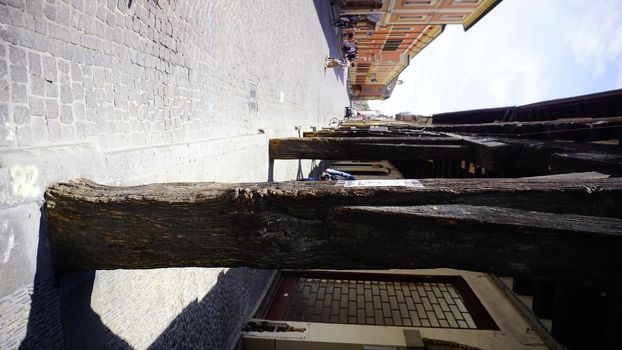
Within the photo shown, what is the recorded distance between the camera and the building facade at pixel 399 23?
24.0m

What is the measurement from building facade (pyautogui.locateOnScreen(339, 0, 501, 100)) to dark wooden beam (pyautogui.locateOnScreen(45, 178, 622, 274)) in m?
24.9

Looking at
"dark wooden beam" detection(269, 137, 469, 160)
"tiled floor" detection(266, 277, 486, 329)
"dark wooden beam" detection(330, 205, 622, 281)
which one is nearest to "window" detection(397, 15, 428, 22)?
"tiled floor" detection(266, 277, 486, 329)

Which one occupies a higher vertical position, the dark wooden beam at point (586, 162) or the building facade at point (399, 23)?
the building facade at point (399, 23)

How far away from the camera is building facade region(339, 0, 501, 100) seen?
2398 centimetres

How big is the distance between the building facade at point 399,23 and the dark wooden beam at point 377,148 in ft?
69.2

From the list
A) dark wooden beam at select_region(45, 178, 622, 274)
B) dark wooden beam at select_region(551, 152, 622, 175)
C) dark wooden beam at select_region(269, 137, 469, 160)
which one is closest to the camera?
dark wooden beam at select_region(45, 178, 622, 274)

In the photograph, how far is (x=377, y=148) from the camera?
18.9 feet

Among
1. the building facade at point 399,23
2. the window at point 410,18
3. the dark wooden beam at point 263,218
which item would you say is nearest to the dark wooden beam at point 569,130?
the dark wooden beam at point 263,218

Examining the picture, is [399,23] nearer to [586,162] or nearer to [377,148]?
[377,148]

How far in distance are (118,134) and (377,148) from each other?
3.80 metres

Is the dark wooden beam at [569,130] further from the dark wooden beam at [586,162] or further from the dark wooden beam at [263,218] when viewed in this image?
the dark wooden beam at [263,218]

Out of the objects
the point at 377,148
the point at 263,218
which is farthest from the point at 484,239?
the point at 377,148

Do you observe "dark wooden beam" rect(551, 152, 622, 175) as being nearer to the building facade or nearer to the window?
the building facade

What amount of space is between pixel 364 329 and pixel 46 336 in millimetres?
5801
